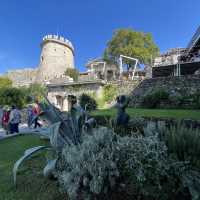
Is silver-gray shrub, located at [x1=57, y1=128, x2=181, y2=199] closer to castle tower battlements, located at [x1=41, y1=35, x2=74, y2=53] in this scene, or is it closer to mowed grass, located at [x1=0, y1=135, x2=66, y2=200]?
mowed grass, located at [x1=0, y1=135, x2=66, y2=200]

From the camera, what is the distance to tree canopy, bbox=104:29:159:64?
97.4 ft

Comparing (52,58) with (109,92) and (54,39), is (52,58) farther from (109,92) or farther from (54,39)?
(109,92)

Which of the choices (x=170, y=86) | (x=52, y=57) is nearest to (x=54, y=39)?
(x=52, y=57)

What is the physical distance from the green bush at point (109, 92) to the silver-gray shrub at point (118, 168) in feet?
54.5

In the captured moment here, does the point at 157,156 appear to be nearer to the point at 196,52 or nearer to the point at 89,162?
the point at 89,162

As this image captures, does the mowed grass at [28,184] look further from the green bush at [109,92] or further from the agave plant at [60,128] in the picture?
the green bush at [109,92]

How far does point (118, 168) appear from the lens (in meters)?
2.23

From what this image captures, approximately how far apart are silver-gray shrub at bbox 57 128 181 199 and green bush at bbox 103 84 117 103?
16.6m

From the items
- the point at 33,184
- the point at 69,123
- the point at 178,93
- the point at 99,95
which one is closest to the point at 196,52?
the point at 178,93

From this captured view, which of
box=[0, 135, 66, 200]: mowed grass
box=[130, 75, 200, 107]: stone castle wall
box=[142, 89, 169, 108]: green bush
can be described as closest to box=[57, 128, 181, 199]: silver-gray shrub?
box=[0, 135, 66, 200]: mowed grass

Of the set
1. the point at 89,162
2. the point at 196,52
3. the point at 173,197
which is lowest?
the point at 173,197

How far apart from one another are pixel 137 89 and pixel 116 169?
15.2m

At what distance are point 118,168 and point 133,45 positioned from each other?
2977 centimetres

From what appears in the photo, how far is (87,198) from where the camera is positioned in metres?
2.20
